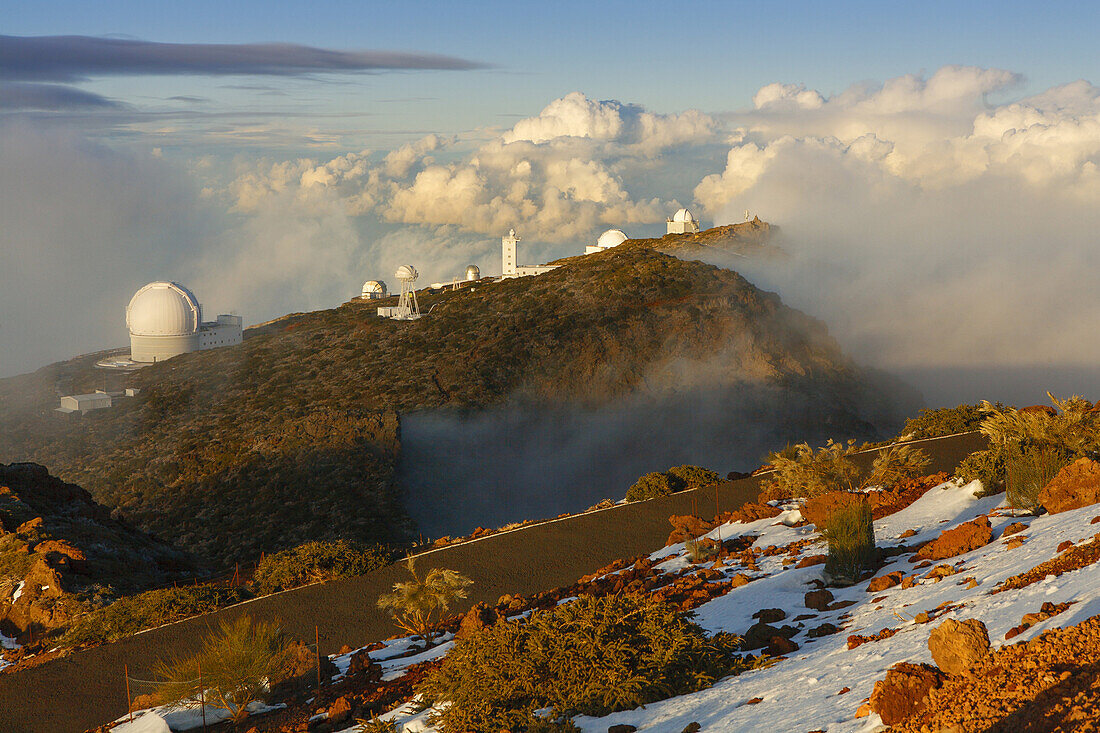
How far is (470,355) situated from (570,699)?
41.8m

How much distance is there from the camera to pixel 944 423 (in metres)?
22.2

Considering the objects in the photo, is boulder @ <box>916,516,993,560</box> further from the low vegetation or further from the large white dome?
the large white dome

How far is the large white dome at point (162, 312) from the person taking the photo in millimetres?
60281

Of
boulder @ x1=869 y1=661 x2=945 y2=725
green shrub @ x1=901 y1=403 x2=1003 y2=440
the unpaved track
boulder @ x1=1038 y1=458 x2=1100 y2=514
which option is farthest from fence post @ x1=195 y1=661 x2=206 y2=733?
green shrub @ x1=901 y1=403 x2=1003 y2=440

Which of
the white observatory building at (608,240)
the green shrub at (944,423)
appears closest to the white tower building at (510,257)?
the white observatory building at (608,240)

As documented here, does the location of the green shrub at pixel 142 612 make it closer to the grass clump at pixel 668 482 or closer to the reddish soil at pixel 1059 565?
the grass clump at pixel 668 482

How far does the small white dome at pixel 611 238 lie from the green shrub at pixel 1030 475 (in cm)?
7777

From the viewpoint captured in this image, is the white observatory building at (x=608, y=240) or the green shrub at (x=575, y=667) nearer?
the green shrub at (x=575, y=667)

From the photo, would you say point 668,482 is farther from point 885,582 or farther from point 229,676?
point 229,676

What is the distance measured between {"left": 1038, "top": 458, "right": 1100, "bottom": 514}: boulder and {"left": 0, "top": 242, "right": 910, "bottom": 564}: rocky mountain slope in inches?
928

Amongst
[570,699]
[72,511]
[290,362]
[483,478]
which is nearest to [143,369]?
[290,362]

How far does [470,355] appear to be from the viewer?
48.1 metres

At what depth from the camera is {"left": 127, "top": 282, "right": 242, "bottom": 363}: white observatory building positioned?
6031 cm

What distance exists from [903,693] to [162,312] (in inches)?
2478
